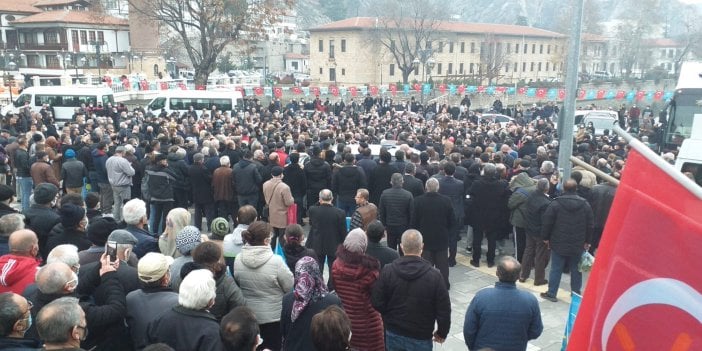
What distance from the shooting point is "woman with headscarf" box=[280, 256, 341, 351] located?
436 cm

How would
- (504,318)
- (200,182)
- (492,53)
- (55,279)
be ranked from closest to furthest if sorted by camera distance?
(55,279) → (504,318) → (200,182) → (492,53)

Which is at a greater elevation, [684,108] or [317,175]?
[684,108]

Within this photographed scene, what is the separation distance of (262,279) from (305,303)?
76 cm

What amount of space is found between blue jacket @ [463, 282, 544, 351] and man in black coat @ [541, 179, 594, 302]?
3.34 m

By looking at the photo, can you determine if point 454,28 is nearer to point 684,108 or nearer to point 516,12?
point 684,108

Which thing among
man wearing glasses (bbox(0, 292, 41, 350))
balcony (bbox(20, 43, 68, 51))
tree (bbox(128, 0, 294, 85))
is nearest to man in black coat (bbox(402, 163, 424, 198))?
man wearing glasses (bbox(0, 292, 41, 350))

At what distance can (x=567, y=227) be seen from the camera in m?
Result: 7.55

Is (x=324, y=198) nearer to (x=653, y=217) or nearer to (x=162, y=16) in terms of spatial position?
(x=653, y=217)

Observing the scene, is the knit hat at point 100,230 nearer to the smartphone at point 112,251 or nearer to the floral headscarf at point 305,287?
the smartphone at point 112,251

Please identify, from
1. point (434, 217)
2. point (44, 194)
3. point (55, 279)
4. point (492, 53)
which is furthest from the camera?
point (492, 53)

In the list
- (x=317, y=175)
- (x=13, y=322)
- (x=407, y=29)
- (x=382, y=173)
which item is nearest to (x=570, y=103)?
(x=382, y=173)

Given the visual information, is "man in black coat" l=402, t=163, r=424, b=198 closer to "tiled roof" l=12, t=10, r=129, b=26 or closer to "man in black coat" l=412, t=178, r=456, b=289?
"man in black coat" l=412, t=178, r=456, b=289

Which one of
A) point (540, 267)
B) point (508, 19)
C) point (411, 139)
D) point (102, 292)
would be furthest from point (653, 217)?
point (508, 19)

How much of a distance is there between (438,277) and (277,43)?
315 feet
